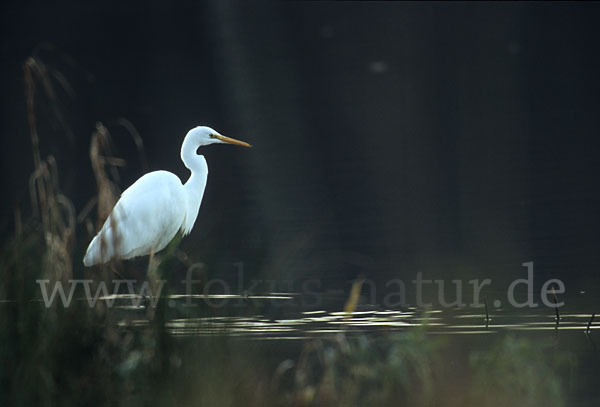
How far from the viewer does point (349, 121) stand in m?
20.6

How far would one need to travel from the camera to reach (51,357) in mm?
3061

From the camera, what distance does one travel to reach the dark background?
8.73 meters

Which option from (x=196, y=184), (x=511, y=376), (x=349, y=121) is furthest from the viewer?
(x=349, y=121)

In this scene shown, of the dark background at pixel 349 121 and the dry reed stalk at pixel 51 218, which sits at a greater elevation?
the dark background at pixel 349 121

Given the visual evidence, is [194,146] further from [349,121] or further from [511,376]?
[349,121]

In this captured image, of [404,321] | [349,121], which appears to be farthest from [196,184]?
[349,121]

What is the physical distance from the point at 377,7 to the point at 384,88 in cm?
634

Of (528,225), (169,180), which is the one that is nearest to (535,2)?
(528,225)

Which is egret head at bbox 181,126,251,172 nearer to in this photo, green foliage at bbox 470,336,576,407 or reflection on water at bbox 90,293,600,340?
reflection on water at bbox 90,293,600,340

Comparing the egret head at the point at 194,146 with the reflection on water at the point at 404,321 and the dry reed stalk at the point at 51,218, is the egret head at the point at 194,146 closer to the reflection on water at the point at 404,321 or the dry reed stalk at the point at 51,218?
the reflection on water at the point at 404,321

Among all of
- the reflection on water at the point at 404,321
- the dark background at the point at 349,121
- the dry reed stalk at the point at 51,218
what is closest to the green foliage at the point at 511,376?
the dark background at the point at 349,121

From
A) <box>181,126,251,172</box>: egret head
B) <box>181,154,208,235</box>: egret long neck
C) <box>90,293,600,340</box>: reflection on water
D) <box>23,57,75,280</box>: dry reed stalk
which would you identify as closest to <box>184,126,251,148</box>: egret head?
<box>181,126,251,172</box>: egret head

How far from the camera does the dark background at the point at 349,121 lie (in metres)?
8.73

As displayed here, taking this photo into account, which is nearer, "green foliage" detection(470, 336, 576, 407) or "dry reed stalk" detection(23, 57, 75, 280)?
"dry reed stalk" detection(23, 57, 75, 280)
